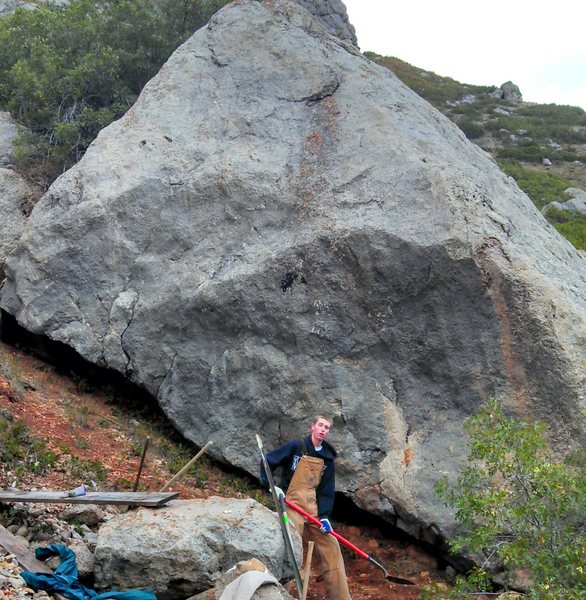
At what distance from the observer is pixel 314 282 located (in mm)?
8891

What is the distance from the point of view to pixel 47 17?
49.0 feet

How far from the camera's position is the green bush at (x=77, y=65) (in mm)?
12586

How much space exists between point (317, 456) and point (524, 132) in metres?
30.4

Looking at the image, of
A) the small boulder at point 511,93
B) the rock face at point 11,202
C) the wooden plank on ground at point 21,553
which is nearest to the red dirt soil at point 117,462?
the wooden plank on ground at point 21,553

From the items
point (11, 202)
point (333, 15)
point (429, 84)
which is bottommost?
point (11, 202)

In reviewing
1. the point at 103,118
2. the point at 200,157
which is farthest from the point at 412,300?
the point at 103,118

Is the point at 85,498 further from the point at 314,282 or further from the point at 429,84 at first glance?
the point at 429,84

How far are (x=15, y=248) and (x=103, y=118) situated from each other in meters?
3.61

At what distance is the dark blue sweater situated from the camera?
7188mm

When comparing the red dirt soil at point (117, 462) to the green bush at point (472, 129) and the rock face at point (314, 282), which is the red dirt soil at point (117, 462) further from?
the green bush at point (472, 129)

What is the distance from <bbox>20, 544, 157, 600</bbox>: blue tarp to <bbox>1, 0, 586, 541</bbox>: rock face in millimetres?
3019

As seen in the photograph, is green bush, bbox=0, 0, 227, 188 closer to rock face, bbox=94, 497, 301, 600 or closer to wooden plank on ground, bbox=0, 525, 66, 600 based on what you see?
wooden plank on ground, bbox=0, 525, 66, 600

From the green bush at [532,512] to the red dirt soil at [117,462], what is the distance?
1.97m

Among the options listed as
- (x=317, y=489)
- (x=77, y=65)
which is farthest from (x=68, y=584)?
(x=77, y=65)
